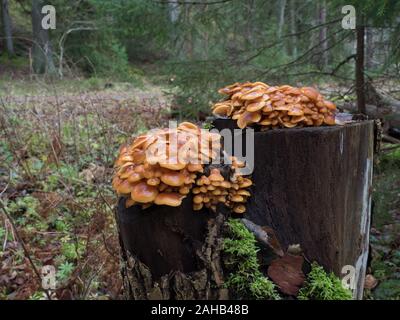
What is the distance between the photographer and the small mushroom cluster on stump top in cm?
193

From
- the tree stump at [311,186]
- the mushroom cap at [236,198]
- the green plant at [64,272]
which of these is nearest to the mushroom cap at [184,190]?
A: the mushroom cap at [236,198]

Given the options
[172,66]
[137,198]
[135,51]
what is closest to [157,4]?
[172,66]

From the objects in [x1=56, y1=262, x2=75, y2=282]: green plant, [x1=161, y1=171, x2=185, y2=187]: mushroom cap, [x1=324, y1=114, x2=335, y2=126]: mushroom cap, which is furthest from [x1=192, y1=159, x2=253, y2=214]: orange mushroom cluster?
[x1=56, y1=262, x2=75, y2=282]: green plant

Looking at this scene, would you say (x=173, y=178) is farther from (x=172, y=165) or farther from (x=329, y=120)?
(x=329, y=120)

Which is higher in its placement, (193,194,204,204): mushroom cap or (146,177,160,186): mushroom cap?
(146,177,160,186): mushroom cap

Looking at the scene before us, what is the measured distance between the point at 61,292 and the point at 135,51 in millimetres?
25393

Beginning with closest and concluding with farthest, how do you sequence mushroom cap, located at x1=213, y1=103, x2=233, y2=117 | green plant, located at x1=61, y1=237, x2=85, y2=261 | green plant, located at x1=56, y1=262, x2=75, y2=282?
mushroom cap, located at x1=213, y1=103, x2=233, y2=117, green plant, located at x1=56, y1=262, x2=75, y2=282, green plant, located at x1=61, y1=237, x2=85, y2=261

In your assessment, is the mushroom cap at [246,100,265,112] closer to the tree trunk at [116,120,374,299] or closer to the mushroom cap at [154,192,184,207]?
the tree trunk at [116,120,374,299]

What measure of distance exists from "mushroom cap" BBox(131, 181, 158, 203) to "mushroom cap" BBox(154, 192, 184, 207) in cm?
3

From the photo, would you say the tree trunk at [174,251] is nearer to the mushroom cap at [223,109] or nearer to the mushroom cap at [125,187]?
the mushroom cap at [125,187]

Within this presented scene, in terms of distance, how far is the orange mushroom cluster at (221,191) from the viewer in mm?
2037

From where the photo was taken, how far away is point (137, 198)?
1911 mm

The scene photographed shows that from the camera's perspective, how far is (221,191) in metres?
2.09
